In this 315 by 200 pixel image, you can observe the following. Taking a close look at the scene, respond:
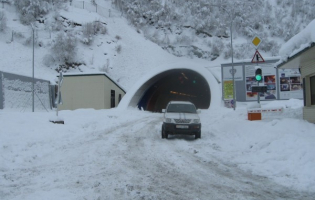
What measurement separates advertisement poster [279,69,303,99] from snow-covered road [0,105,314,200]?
21451 millimetres

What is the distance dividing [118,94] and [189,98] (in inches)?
569

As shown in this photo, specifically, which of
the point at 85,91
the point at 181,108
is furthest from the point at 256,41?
the point at 85,91

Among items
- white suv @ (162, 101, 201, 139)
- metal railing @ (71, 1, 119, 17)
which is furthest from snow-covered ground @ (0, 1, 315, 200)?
metal railing @ (71, 1, 119, 17)

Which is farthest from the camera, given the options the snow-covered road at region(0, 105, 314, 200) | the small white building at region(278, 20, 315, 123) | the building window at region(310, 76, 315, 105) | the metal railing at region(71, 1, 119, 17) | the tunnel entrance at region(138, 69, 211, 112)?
the metal railing at region(71, 1, 119, 17)

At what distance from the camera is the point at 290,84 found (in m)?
30.4

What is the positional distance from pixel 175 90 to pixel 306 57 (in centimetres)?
3130

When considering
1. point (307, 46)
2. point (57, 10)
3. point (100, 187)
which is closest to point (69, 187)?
point (100, 187)

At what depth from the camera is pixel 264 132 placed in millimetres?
11547

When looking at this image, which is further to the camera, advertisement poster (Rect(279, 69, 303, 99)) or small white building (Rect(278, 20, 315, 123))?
advertisement poster (Rect(279, 69, 303, 99))

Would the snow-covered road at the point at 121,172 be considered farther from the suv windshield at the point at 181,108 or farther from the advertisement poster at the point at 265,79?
the advertisement poster at the point at 265,79

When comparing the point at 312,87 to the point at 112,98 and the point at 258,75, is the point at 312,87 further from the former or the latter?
the point at 112,98

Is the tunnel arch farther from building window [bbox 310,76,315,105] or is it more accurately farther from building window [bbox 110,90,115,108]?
building window [bbox 310,76,315,105]

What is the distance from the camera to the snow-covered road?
5629mm

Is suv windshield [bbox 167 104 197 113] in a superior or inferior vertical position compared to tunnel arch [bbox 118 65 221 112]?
inferior
